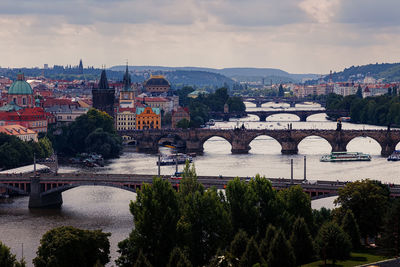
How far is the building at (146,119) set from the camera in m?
103

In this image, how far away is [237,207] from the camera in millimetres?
37594

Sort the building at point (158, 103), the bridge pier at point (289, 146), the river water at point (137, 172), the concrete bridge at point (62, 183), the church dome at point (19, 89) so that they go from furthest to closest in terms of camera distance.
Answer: the building at point (158, 103) < the church dome at point (19, 89) < the bridge pier at point (289, 146) < the concrete bridge at point (62, 183) < the river water at point (137, 172)

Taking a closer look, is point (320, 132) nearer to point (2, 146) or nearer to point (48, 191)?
point (2, 146)

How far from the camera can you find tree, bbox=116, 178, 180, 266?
112ft

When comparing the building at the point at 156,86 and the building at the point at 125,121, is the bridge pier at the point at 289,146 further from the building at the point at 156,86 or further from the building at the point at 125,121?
the building at the point at 156,86

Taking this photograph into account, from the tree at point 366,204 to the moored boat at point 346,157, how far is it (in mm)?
34870

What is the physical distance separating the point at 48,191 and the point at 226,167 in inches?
794

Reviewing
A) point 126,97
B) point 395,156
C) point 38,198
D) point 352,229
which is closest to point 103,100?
point 126,97

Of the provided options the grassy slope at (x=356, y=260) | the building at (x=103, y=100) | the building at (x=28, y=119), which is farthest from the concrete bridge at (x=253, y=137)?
the grassy slope at (x=356, y=260)

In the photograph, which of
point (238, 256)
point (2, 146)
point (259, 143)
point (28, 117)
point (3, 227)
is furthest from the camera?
point (259, 143)

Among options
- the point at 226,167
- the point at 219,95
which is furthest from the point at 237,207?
the point at 219,95

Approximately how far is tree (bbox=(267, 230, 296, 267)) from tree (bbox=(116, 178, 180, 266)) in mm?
4155

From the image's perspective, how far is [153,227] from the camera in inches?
1367

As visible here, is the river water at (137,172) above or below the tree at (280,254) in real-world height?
below
